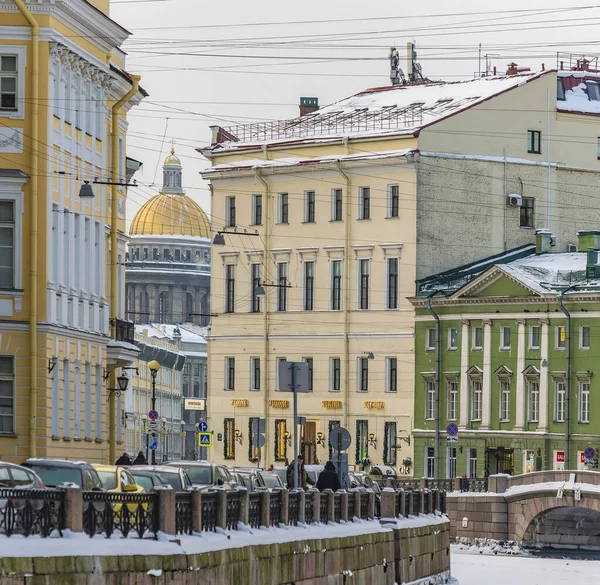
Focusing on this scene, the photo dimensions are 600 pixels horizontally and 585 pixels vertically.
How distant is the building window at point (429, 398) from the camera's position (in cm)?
10181

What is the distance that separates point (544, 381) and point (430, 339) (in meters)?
7.20

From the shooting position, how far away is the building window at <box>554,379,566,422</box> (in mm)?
96250

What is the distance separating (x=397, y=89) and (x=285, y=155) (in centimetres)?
712

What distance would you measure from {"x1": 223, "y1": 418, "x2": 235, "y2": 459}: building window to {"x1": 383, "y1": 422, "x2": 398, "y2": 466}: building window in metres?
9.36

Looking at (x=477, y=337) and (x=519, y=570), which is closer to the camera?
(x=519, y=570)

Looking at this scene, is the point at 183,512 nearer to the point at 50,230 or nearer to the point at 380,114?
the point at 50,230

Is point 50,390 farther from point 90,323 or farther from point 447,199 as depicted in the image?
point 447,199

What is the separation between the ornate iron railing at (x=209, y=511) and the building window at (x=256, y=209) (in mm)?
73500

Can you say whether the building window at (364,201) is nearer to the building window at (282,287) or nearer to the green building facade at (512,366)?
the green building facade at (512,366)

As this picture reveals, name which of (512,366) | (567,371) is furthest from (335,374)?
(567,371)

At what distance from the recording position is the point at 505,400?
324ft

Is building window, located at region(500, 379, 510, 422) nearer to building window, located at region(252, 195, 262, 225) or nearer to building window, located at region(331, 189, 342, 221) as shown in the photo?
building window, located at region(331, 189, 342, 221)

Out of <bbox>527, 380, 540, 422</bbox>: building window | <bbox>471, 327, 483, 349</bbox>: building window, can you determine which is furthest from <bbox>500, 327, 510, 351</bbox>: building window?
<bbox>527, 380, 540, 422</bbox>: building window

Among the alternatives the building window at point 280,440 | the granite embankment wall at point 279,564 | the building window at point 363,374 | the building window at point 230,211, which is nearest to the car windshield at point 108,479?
the granite embankment wall at point 279,564
